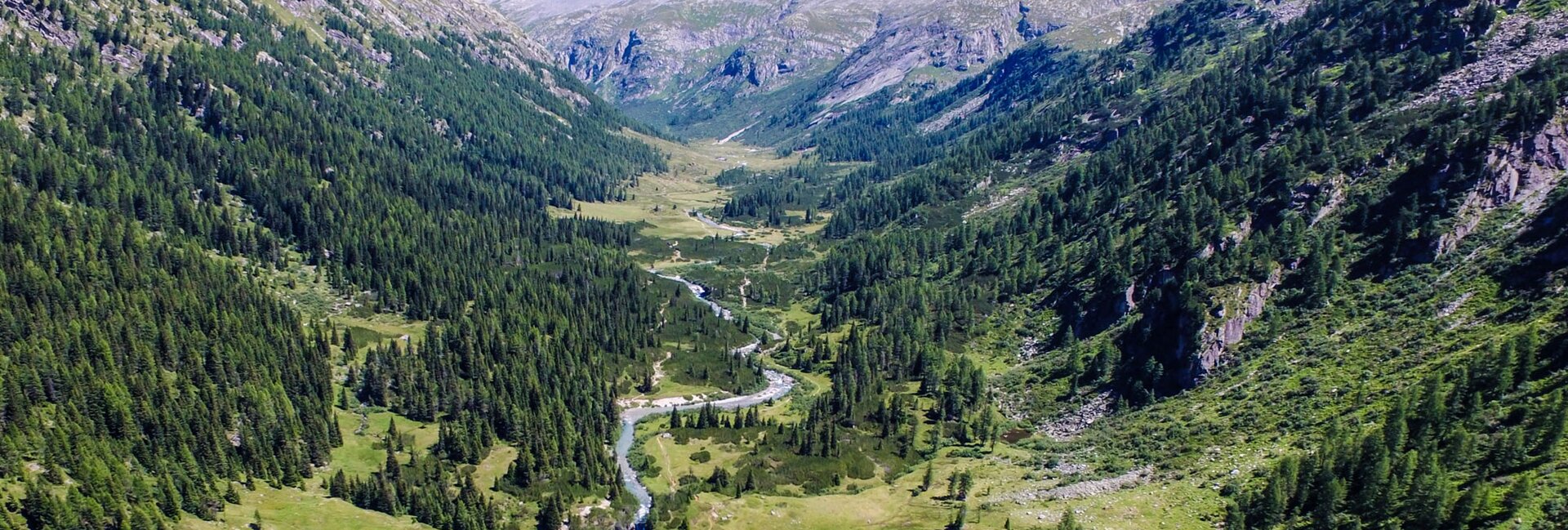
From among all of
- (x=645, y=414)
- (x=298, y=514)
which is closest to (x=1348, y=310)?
(x=645, y=414)

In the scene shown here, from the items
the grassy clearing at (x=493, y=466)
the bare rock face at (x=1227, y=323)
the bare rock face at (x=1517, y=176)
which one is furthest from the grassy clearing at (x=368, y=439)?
the bare rock face at (x=1517, y=176)

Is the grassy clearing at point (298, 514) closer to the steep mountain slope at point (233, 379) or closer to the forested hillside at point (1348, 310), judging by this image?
the steep mountain slope at point (233, 379)

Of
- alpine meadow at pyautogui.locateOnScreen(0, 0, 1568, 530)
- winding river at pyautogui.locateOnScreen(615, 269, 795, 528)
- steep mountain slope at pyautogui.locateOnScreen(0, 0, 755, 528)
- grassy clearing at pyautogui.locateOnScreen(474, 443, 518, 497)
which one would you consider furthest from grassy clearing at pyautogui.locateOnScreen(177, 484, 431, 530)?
winding river at pyautogui.locateOnScreen(615, 269, 795, 528)

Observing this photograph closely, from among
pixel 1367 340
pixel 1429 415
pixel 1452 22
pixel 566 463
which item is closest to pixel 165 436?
pixel 566 463

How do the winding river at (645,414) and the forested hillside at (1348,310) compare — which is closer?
the forested hillside at (1348,310)

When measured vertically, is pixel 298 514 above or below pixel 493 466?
above

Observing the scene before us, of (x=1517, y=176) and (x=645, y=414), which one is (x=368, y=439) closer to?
(x=645, y=414)

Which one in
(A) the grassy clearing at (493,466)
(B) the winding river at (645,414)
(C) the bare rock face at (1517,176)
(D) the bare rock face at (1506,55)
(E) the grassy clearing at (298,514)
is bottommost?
(B) the winding river at (645,414)

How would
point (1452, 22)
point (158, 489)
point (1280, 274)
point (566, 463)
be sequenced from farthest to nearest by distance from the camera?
1. point (1452, 22)
2. point (1280, 274)
3. point (566, 463)
4. point (158, 489)

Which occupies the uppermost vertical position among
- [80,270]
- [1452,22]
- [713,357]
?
[1452,22]

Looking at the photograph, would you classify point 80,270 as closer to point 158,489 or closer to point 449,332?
point 449,332

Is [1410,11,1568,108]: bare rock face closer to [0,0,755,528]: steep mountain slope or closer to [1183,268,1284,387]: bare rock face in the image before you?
[1183,268,1284,387]: bare rock face
